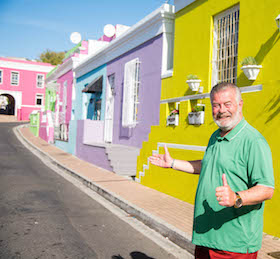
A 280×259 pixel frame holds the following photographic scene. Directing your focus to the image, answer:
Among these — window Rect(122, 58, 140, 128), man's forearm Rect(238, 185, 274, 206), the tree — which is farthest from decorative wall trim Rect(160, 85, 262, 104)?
the tree

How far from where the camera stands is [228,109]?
7.25ft

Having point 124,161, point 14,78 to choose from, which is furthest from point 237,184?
point 14,78

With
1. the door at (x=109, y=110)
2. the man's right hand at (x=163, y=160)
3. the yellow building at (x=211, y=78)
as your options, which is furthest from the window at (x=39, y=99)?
the man's right hand at (x=163, y=160)

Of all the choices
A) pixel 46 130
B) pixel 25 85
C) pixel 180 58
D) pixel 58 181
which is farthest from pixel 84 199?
pixel 25 85

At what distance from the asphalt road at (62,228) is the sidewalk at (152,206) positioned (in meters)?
0.35

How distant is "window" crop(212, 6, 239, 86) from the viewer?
6855mm

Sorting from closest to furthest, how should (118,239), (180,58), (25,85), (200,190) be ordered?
(200,190)
(118,239)
(180,58)
(25,85)

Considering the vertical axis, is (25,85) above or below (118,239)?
above

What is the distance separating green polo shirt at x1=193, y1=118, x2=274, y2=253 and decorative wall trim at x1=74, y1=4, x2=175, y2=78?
8.12 meters

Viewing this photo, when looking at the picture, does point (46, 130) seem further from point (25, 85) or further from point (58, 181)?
point (25, 85)

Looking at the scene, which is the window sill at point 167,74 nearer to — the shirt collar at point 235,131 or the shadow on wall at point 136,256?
the shadow on wall at point 136,256

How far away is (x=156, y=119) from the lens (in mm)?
10367

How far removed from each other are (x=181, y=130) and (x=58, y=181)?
13.8 ft

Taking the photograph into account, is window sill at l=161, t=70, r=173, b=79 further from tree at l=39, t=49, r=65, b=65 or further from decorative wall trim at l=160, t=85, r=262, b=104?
tree at l=39, t=49, r=65, b=65
